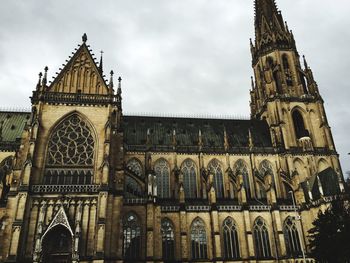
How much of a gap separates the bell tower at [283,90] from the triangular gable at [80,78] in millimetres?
Result: 27735

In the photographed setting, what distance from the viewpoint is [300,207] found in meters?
40.9

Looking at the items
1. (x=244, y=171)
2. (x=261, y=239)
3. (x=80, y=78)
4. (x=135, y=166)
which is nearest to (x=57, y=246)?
(x=135, y=166)

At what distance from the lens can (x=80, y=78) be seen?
120 ft

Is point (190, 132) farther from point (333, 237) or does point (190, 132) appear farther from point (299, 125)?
point (333, 237)

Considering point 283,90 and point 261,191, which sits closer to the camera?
point 261,191

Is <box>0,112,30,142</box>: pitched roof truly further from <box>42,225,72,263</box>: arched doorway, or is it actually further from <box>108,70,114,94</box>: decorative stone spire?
<box>42,225,72,263</box>: arched doorway

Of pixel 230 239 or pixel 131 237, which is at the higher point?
pixel 131 237

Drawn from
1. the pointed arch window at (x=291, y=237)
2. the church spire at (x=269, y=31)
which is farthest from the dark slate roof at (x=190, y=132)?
the church spire at (x=269, y=31)

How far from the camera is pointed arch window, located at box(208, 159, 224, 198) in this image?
4431 cm

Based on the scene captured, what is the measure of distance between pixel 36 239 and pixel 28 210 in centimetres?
300

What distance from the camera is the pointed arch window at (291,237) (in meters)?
38.5

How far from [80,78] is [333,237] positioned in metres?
30.0

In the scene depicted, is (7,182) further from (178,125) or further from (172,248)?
(178,125)

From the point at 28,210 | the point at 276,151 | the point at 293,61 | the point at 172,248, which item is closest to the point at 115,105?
the point at 28,210
